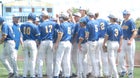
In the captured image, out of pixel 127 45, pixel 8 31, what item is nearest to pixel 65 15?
pixel 8 31

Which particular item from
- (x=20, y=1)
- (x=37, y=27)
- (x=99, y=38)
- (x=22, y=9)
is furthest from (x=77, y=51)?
(x=20, y=1)

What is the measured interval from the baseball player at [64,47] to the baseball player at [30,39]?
0.63 m

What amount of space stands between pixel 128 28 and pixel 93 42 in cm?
132

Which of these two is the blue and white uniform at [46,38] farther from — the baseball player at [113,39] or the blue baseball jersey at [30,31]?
the baseball player at [113,39]

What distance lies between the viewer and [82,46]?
13617 mm

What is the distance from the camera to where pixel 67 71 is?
13.5 meters

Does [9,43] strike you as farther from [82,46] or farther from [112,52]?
[112,52]

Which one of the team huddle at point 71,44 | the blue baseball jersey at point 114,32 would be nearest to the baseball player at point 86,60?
the team huddle at point 71,44

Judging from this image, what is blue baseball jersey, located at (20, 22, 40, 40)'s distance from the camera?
13.0 metres

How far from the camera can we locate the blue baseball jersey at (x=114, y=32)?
42.4ft

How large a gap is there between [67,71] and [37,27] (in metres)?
1.55

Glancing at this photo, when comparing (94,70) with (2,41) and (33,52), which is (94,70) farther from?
(2,41)

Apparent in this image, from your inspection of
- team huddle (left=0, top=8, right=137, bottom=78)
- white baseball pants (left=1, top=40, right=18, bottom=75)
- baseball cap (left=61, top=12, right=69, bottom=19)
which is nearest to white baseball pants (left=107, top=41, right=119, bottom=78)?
team huddle (left=0, top=8, right=137, bottom=78)

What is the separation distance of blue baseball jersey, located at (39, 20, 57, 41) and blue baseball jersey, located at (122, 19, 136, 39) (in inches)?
90.1
